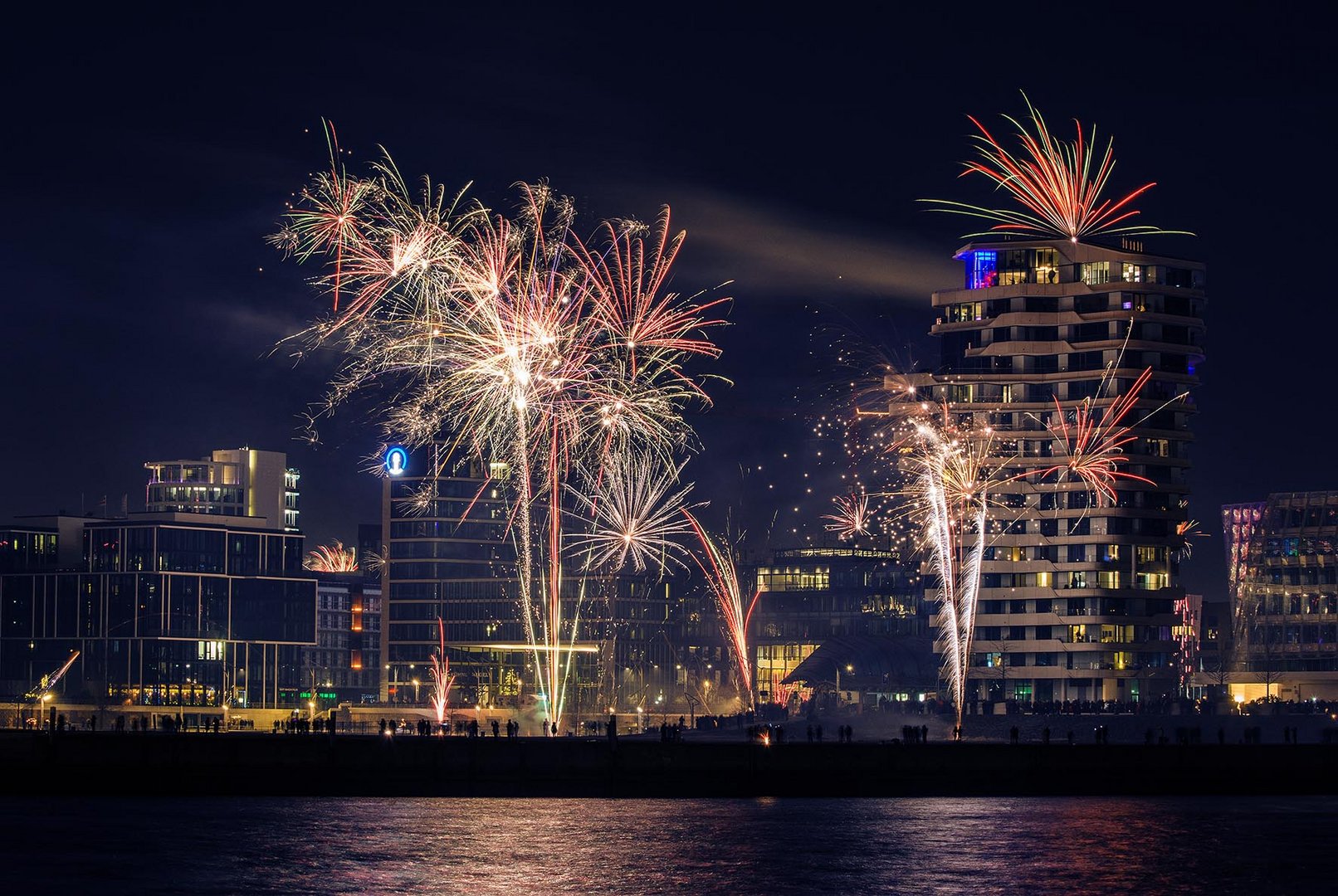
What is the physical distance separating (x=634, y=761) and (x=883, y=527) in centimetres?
7288

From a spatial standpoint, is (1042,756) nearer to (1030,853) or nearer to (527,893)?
(1030,853)

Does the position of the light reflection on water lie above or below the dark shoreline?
below

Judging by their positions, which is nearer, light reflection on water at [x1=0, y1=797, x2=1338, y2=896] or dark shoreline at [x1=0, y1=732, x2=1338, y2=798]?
light reflection on water at [x1=0, y1=797, x2=1338, y2=896]

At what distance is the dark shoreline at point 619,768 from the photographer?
410 ft

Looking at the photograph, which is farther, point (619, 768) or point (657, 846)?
point (619, 768)

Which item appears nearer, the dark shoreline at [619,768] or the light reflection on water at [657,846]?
the light reflection on water at [657,846]

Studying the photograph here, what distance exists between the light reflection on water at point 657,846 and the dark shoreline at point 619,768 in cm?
282

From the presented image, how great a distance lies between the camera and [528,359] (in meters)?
127

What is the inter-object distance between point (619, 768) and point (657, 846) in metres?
33.2

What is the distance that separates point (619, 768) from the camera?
128125 mm

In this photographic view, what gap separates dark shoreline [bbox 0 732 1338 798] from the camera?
125 metres

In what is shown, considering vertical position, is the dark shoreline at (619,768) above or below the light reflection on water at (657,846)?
above

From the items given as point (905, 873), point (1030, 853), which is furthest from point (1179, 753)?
point (905, 873)

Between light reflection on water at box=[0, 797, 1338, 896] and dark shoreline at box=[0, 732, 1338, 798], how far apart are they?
282 centimetres
